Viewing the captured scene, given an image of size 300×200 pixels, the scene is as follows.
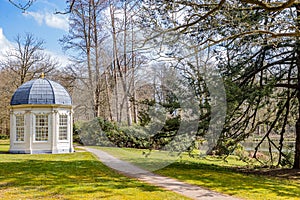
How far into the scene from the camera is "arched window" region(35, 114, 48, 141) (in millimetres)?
16516

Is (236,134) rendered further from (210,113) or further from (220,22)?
(220,22)

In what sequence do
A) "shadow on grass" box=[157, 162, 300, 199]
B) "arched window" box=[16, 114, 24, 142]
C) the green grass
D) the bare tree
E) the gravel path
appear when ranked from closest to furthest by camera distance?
the gravel path, the green grass, "shadow on grass" box=[157, 162, 300, 199], "arched window" box=[16, 114, 24, 142], the bare tree

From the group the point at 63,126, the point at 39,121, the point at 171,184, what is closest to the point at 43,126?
the point at 39,121

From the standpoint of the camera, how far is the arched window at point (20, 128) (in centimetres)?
1664

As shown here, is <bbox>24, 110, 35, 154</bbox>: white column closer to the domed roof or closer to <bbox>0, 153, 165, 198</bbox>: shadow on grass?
the domed roof

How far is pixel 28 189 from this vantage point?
7.30 meters

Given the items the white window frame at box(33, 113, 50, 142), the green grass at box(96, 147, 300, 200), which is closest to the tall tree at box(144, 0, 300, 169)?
the green grass at box(96, 147, 300, 200)

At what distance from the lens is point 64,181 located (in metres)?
8.34

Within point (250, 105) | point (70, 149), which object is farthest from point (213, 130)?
point (70, 149)

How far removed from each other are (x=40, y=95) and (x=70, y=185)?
9770 millimetres

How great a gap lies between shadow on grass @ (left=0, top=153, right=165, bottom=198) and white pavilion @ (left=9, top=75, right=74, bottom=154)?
548 cm

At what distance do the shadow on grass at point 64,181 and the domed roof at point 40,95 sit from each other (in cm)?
595

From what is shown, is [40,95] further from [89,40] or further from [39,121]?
[89,40]

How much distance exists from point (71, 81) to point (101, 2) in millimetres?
6546
